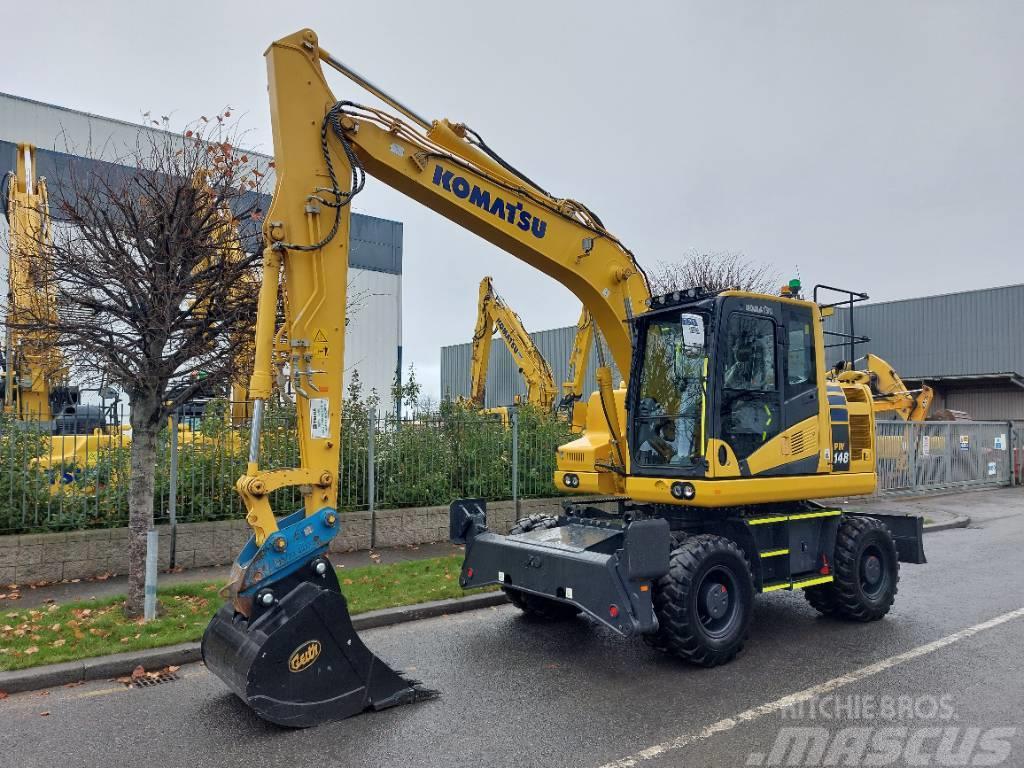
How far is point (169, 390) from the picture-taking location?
702cm

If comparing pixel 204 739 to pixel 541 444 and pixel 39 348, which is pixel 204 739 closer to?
pixel 39 348

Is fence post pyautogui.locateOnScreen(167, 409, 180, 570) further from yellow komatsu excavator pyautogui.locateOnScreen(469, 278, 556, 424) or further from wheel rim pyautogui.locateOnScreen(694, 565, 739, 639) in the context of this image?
yellow komatsu excavator pyautogui.locateOnScreen(469, 278, 556, 424)

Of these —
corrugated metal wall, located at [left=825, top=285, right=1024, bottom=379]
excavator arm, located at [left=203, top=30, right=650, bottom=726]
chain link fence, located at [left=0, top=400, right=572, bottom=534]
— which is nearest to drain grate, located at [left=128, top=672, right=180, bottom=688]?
excavator arm, located at [left=203, top=30, right=650, bottom=726]

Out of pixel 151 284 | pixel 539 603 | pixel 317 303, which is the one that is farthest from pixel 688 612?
pixel 151 284

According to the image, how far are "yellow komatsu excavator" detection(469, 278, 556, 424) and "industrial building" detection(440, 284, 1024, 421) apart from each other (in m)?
12.5

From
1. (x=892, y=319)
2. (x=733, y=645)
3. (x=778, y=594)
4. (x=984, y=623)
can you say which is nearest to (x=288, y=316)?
(x=733, y=645)

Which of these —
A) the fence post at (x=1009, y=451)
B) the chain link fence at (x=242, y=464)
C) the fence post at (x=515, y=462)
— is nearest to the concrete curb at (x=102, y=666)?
the chain link fence at (x=242, y=464)

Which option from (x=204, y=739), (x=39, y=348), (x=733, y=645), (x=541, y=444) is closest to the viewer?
(x=204, y=739)

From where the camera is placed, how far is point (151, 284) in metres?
6.44

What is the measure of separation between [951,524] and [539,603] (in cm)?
1061

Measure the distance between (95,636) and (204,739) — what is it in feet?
7.58

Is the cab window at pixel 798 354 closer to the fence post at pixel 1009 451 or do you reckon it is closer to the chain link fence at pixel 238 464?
the chain link fence at pixel 238 464

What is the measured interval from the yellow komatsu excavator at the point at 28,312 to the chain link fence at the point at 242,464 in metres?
0.79

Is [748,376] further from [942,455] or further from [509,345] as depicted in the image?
[942,455]
